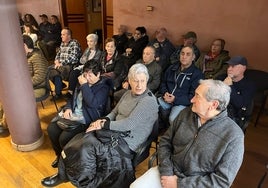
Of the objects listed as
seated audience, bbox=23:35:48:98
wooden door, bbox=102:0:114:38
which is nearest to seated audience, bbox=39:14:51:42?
wooden door, bbox=102:0:114:38

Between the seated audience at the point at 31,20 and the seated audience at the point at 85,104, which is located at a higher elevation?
the seated audience at the point at 31,20

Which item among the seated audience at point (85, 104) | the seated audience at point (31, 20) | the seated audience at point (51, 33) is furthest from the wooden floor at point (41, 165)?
the seated audience at point (31, 20)

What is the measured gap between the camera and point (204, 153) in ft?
4.80

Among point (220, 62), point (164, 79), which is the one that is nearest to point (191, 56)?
point (164, 79)

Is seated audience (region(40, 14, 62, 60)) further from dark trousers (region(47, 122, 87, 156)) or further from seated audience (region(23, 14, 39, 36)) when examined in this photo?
dark trousers (region(47, 122, 87, 156))

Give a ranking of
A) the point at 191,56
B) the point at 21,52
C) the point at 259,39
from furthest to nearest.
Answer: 1. the point at 259,39
2. the point at 191,56
3. the point at 21,52

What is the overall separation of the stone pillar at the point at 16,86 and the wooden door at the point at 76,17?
4592 mm

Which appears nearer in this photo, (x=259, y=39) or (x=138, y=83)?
(x=138, y=83)

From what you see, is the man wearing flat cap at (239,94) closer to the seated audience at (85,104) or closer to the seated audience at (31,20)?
the seated audience at (85,104)

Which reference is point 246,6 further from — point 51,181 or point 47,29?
point 47,29

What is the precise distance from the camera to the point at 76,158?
6.06 ft

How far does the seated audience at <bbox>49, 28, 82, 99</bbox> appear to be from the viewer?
3749 millimetres

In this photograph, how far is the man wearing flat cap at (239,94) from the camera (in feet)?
7.45

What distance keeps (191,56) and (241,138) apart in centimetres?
132
